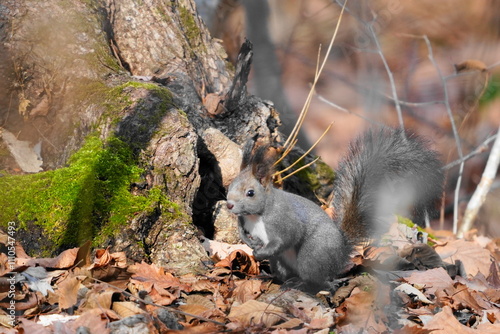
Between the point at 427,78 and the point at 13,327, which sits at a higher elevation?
the point at 427,78

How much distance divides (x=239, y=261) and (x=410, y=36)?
4.98m

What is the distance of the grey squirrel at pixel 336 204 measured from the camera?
2.91 m

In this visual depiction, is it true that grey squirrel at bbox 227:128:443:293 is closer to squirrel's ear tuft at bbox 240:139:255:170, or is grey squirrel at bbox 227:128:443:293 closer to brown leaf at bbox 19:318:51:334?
squirrel's ear tuft at bbox 240:139:255:170

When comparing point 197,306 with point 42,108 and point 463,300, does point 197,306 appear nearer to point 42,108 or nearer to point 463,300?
point 463,300

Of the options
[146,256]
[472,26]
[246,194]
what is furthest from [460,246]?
[472,26]

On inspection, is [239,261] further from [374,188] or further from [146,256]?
[374,188]

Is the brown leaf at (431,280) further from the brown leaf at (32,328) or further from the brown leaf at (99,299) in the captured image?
the brown leaf at (32,328)

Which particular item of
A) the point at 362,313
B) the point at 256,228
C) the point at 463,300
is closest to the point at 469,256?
the point at 463,300

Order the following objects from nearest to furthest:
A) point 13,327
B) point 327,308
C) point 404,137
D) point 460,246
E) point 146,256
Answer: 1. point 13,327
2. point 327,308
3. point 146,256
4. point 404,137
5. point 460,246

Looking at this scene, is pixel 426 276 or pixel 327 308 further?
pixel 426 276

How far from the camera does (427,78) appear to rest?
706 centimetres

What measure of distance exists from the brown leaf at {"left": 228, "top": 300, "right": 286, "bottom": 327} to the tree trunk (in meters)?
0.63

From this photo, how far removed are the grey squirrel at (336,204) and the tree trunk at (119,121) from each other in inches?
18.7

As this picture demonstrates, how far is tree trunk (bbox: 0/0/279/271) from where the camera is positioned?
294cm
